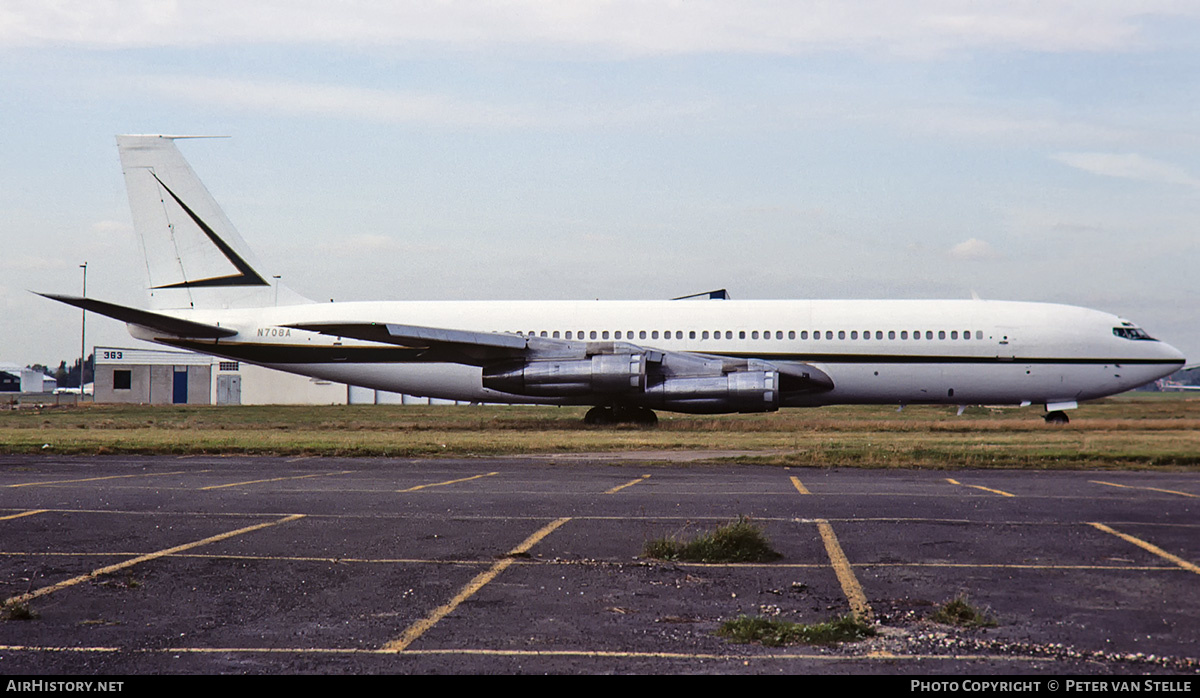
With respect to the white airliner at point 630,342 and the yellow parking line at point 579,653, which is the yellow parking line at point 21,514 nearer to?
the yellow parking line at point 579,653

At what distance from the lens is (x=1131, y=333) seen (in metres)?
31.4

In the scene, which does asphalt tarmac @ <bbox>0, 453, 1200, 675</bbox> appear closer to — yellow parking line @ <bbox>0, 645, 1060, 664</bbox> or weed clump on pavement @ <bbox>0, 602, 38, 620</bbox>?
yellow parking line @ <bbox>0, 645, 1060, 664</bbox>

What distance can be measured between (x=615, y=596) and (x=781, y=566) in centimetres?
187

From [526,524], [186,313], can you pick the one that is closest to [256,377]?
[186,313]

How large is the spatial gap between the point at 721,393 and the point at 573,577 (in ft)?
67.6

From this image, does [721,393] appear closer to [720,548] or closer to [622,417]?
[622,417]

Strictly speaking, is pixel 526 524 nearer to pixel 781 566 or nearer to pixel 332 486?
pixel 781 566

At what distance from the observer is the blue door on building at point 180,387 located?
77062 mm

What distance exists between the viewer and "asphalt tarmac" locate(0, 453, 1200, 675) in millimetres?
5957

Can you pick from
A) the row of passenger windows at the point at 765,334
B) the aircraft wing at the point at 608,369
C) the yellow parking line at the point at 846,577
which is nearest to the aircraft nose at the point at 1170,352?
the row of passenger windows at the point at 765,334

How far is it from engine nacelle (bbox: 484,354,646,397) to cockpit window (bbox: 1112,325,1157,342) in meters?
14.5

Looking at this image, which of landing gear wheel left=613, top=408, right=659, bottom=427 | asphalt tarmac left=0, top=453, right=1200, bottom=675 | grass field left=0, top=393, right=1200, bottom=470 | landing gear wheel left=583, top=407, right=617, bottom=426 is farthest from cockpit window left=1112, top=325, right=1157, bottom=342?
asphalt tarmac left=0, top=453, right=1200, bottom=675

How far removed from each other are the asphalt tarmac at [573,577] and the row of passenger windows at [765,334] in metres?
15.1
